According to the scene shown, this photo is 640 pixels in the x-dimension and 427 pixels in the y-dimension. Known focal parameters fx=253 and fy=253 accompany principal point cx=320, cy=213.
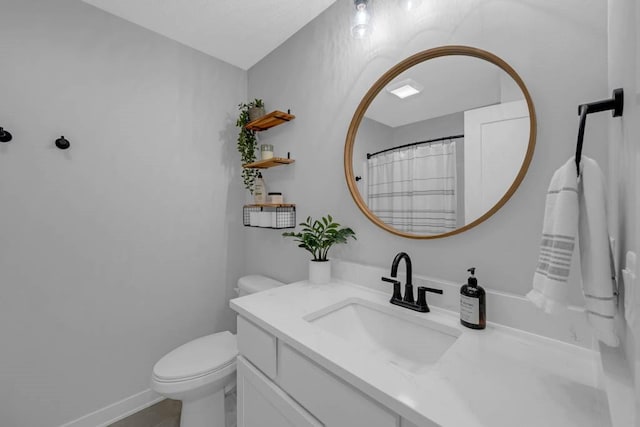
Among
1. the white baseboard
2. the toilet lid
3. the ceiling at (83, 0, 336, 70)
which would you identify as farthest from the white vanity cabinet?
the ceiling at (83, 0, 336, 70)

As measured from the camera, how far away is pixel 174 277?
1.75 m

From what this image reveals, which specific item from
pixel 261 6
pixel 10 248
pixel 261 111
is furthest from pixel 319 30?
pixel 10 248

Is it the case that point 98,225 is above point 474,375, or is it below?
above

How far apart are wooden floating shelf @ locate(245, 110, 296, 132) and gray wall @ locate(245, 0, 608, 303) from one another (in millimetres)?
51

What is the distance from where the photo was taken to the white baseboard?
4.62ft

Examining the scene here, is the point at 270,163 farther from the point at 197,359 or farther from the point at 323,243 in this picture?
the point at 197,359

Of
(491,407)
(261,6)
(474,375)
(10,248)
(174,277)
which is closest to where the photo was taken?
(491,407)

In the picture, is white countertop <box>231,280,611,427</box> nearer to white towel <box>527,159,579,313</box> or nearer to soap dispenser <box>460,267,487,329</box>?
soap dispenser <box>460,267,487,329</box>

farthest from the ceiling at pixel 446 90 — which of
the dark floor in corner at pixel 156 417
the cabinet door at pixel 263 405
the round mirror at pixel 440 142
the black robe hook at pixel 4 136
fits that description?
the dark floor in corner at pixel 156 417

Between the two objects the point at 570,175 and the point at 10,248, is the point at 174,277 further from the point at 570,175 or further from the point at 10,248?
the point at 570,175

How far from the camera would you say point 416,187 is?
109 cm

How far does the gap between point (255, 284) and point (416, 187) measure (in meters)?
1.23

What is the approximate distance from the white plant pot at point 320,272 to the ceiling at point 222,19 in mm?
1483

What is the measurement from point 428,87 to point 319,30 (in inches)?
34.2
